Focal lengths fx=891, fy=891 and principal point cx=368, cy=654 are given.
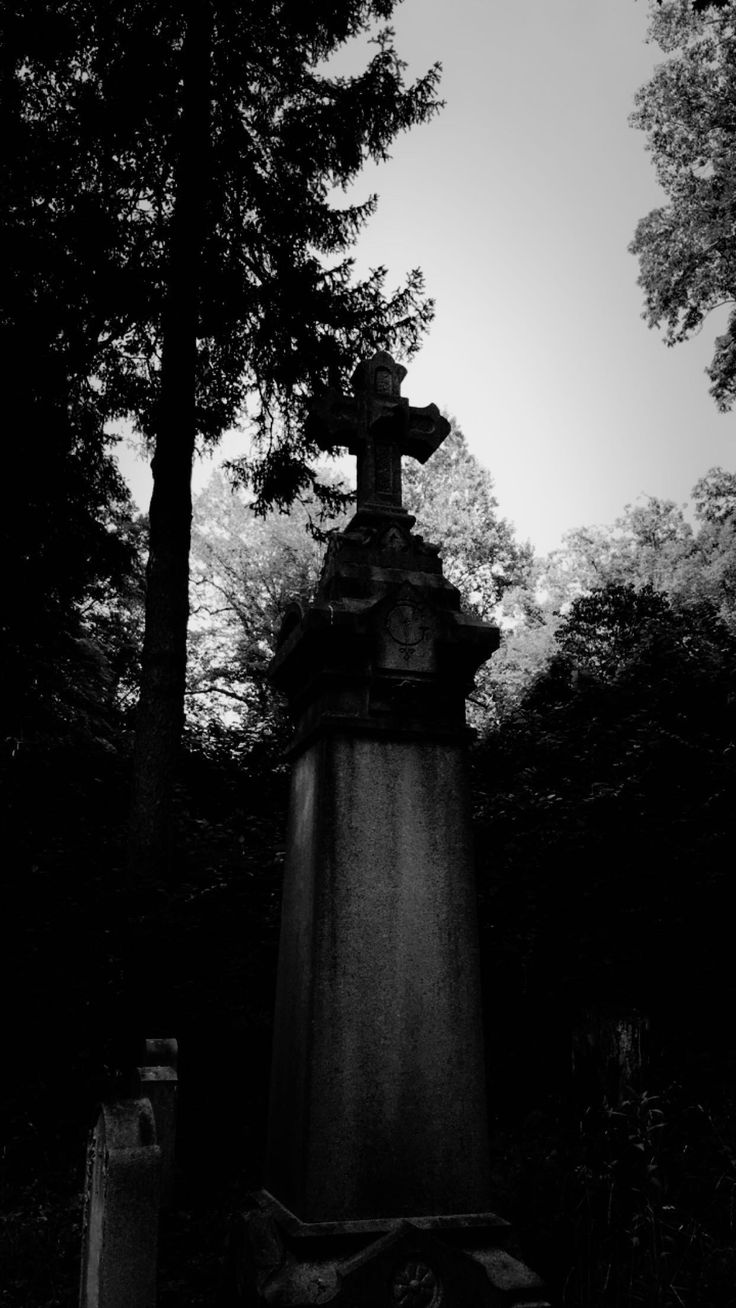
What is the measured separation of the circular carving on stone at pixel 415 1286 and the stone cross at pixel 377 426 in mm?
2789

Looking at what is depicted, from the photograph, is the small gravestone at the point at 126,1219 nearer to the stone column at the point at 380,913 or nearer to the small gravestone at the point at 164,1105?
the stone column at the point at 380,913

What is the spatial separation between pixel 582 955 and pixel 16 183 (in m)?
9.32

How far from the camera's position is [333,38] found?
10953 millimetres

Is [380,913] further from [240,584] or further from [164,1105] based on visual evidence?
[240,584]

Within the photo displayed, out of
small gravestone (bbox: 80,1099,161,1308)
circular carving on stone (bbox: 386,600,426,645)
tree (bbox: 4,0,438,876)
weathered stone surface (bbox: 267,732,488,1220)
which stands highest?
tree (bbox: 4,0,438,876)

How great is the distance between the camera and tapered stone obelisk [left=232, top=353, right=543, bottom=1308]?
2939 millimetres

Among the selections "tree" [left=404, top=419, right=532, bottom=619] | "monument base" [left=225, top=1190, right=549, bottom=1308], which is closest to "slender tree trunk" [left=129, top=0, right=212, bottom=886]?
"monument base" [left=225, top=1190, right=549, bottom=1308]

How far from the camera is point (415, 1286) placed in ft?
9.17

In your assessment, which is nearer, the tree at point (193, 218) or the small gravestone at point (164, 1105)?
the small gravestone at point (164, 1105)

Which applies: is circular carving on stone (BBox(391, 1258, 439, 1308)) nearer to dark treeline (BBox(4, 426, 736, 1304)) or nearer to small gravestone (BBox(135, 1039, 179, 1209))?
dark treeline (BBox(4, 426, 736, 1304))

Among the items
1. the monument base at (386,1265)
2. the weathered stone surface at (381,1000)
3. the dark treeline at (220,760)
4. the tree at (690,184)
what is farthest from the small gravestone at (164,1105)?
the tree at (690,184)

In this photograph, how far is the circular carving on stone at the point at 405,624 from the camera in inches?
139

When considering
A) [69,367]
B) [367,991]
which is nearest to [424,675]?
[367,991]

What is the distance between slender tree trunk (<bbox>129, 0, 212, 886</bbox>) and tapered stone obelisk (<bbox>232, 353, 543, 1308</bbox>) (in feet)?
16.4
